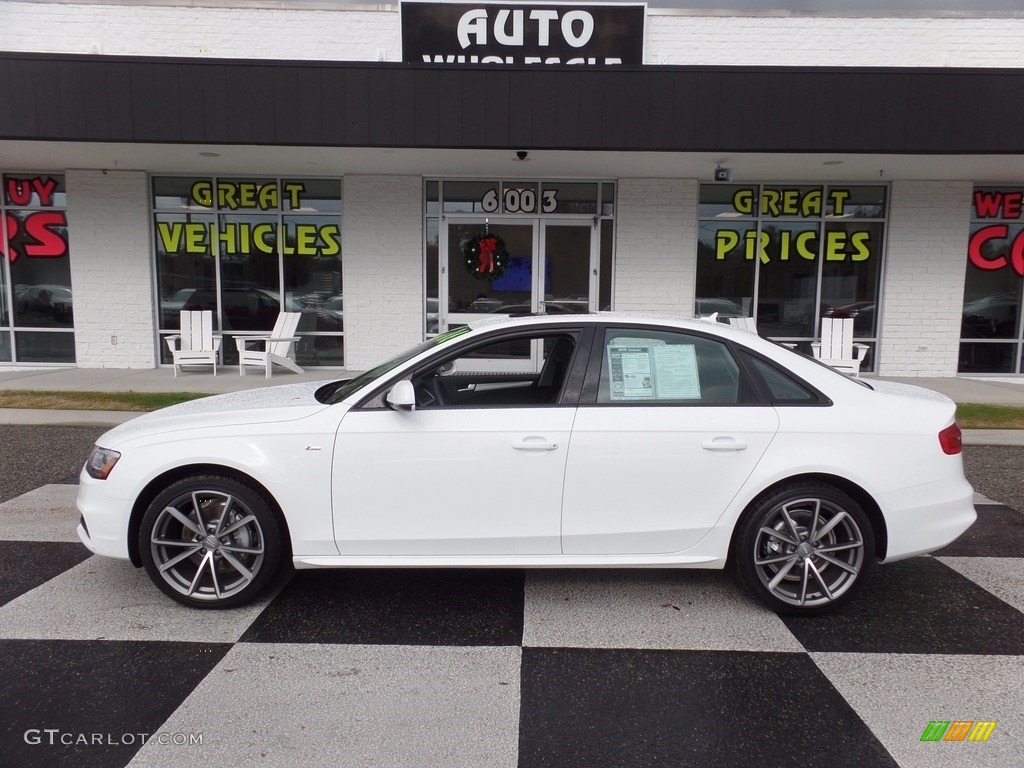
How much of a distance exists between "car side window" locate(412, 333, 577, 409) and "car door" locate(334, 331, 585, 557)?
0.14 meters

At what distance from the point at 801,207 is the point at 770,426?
34.1 ft

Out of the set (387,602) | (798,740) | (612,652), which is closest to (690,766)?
(798,740)

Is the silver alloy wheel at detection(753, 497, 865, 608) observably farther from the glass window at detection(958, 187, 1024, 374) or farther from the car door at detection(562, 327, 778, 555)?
the glass window at detection(958, 187, 1024, 374)

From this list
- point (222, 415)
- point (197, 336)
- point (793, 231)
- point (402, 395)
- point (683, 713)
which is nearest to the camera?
point (683, 713)

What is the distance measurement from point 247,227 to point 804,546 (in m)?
11.7

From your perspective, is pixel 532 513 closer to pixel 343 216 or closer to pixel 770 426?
pixel 770 426

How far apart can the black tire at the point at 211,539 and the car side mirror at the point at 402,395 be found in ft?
2.83

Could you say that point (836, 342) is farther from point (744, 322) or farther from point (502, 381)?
point (502, 381)

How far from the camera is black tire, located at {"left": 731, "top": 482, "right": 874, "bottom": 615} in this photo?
3.61 m

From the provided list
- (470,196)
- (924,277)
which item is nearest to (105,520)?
(470,196)

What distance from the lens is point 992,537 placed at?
497 centimetres

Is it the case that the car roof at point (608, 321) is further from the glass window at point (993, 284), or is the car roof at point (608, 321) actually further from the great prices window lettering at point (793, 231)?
the glass window at point (993, 284)

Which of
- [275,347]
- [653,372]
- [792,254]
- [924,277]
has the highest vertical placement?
[792,254]

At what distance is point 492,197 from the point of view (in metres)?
12.4
